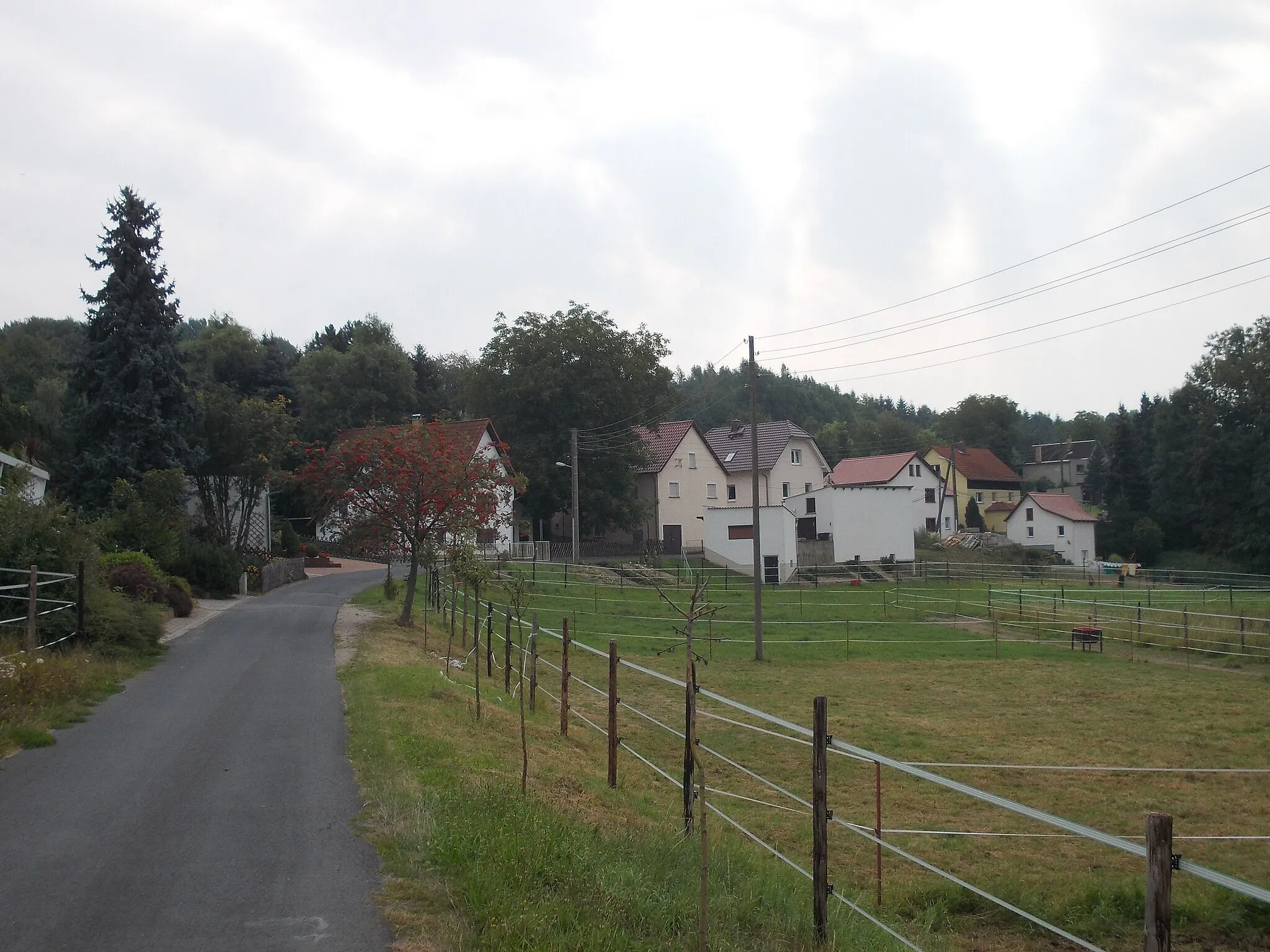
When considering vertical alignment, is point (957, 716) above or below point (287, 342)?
below

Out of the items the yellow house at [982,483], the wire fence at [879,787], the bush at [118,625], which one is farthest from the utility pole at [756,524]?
the yellow house at [982,483]

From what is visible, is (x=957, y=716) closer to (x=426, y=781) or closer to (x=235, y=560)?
(x=426, y=781)

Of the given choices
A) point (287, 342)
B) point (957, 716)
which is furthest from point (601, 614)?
point (287, 342)

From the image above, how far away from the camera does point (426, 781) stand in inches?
351

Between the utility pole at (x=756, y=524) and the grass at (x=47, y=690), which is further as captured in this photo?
the utility pole at (x=756, y=524)

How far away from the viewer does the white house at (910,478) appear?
74000 mm

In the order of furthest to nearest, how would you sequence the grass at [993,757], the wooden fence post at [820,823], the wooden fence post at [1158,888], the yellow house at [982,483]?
the yellow house at [982,483] → the grass at [993,757] → the wooden fence post at [820,823] → the wooden fence post at [1158,888]

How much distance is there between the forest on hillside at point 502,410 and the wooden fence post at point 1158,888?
1265 inches

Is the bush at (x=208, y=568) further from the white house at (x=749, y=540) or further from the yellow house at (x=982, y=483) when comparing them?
the yellow house at (x=982, y=483)

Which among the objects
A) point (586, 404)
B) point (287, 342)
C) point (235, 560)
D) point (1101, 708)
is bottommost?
point (1101, 708)

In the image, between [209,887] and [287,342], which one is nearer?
[209,887]

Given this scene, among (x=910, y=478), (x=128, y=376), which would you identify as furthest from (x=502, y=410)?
(x=910, y=478)

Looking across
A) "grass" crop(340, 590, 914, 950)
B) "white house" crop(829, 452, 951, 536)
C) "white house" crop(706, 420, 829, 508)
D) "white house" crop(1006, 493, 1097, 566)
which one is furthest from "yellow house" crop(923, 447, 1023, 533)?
"grass" crop(340, 590, 914, 950)

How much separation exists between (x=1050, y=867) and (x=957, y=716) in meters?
8.20
